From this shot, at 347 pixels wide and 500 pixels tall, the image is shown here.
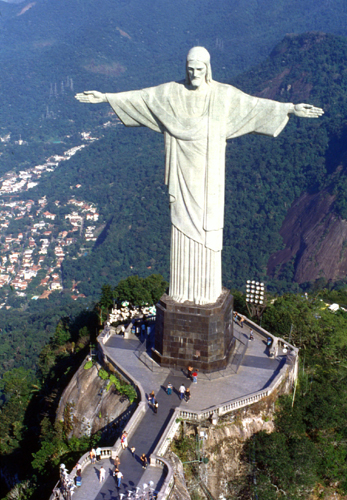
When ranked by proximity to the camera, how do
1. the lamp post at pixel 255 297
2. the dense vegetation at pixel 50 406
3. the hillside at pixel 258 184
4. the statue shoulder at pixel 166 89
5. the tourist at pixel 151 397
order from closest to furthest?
1. the tourist at pixel 151 397
2. the statue shoulder at pixel 166 89
3. the dense vegetation at pixel 50 406
4. the lamp post at pixel 255 297
5. the hillside at pixel 258 184

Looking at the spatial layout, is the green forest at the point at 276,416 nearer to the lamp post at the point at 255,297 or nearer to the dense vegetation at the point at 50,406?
the dense vegetation at the point at 50,406

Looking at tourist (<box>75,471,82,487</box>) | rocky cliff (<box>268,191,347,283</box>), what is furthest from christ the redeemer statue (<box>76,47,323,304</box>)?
rocky cliff (<box>268,191,347,283</box>)

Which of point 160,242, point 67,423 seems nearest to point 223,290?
point 67,423

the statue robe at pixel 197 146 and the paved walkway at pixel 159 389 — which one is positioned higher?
the statue robe at pixel 197 146

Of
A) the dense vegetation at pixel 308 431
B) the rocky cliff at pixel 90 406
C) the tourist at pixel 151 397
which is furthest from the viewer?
the rocky cliff at pixel 90 406

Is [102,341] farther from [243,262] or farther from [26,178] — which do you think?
[26,178]

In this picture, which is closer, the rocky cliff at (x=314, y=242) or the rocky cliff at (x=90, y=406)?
the rocky cliff at (x=90, y=406)

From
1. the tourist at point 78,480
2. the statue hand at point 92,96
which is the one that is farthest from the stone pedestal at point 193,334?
the statue hand at point 92,96
